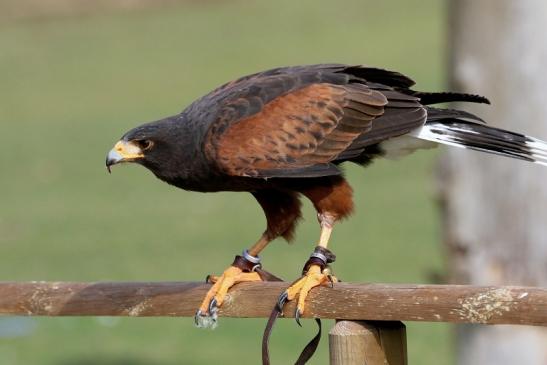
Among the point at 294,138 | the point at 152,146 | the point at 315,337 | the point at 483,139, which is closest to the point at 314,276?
the point at 315,337

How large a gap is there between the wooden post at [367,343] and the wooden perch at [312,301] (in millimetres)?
49

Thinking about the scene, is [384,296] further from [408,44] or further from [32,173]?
[408,44]

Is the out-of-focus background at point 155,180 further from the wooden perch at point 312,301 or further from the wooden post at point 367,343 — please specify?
the wooden post at point 367,343

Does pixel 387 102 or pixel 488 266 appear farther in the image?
pixel 488 266

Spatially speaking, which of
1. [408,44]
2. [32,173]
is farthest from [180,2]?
[32,173]

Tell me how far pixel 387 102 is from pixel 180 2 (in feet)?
113

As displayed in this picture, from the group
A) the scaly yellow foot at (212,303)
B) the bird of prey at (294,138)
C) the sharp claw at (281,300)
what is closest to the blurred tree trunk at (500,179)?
the bird of prey at (294,138)

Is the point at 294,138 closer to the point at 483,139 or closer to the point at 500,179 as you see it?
the point at 483,139

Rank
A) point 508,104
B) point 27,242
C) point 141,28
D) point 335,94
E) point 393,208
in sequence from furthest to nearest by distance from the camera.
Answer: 1. point 141,28
2. point 393,208
3. point 27,242
4. point 508,104
5. point 335,94

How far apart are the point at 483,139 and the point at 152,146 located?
5.02ft

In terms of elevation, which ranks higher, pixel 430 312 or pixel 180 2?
pixel 430 312

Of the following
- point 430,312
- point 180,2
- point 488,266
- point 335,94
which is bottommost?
point 180,2

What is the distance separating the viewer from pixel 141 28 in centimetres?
3500

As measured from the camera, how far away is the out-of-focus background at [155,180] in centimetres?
1221
